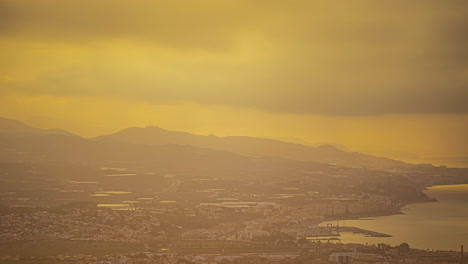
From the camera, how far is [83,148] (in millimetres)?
95875

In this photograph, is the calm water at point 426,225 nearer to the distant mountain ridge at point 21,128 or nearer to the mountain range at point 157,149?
the mountain range at point 157,149

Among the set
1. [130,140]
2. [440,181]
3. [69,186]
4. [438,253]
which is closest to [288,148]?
[130,140]

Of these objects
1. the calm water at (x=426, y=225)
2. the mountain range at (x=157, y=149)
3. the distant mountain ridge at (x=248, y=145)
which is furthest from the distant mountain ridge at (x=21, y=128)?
the calm water at (x=426, y=225)

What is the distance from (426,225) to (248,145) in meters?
74.7

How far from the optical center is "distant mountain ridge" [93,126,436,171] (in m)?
114

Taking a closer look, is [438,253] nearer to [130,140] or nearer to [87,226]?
[87,226]

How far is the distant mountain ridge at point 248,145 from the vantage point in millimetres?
114000

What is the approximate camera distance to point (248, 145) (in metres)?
121

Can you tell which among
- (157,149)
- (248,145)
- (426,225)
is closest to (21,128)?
(157,149)

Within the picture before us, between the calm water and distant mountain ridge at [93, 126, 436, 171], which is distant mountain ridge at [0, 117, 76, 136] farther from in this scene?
the calm water

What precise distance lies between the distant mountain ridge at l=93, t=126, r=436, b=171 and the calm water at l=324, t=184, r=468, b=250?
4929 centimetres

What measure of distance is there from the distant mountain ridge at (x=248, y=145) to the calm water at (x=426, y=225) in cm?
4929

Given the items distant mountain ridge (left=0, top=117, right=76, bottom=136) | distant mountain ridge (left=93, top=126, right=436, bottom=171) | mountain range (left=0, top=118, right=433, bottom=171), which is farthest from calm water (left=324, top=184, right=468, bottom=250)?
distant mountain ridge (left=0, top=117, right=76, bottom=136)

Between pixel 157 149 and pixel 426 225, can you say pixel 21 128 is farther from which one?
pixel 426 225
